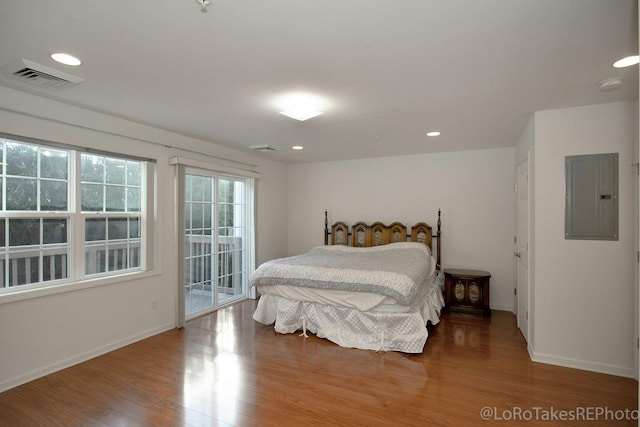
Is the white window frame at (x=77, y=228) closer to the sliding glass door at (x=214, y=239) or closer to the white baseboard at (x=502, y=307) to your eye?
the sliding glass door at (x=214, y=239)

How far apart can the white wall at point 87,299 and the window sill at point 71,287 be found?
0.01 meters

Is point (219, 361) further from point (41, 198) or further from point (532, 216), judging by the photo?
point (532, 216)

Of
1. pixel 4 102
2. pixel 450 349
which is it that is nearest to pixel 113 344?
pixel 4 102

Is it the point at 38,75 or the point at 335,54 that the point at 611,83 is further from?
the point at 38,75

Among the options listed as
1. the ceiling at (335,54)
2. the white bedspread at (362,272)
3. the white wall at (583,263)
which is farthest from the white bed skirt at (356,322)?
the ceiling at (335,54)

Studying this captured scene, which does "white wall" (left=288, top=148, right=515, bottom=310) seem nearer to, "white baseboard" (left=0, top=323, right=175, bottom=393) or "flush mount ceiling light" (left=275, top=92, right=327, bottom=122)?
"flush mount ceiling light" (left=275, top=92, right=327, bottom=122)

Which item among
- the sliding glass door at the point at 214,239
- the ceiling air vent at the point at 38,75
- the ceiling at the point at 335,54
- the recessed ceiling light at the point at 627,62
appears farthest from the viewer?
the sliding glass door at the point at 214,239

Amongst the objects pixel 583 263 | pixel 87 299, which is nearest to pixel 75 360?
pixel 87 299

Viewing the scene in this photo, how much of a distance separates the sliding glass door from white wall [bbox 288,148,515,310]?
1.31 metres

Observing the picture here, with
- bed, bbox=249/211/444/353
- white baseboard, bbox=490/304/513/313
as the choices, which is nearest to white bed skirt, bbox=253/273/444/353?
bed, bbox=249/211/444/353

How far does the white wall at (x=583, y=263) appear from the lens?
9.32 feet

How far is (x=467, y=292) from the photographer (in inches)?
181

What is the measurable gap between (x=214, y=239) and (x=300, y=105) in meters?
2.69

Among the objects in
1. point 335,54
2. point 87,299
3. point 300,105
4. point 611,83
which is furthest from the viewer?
point 87,299
